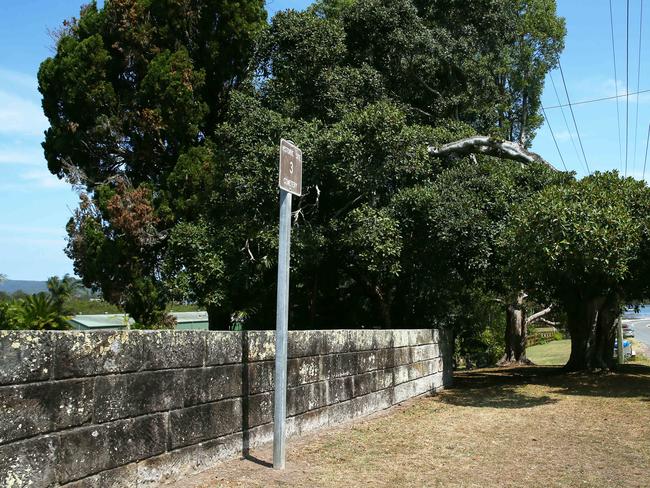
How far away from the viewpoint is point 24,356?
13.2ft

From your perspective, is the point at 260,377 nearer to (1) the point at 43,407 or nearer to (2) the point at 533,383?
(1) the point at 43,407

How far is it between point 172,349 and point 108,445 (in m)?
0.99

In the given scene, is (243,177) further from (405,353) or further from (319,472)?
(319,472)

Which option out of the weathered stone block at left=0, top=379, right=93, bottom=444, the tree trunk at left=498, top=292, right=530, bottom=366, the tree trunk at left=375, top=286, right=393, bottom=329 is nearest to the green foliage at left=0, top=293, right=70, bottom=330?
the weathered stone block at left=0, top=379, right=93, bottom=444

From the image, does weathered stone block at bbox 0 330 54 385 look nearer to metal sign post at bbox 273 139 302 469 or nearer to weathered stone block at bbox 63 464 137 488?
weathered stone block at bbox 63 464 137 488

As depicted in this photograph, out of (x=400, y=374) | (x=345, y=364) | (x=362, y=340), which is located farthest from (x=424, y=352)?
(x=345, y=364)

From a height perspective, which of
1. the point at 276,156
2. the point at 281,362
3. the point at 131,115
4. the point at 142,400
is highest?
the point at 131,115

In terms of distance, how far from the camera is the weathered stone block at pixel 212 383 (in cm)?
560

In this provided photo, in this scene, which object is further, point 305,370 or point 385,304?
point 385,304

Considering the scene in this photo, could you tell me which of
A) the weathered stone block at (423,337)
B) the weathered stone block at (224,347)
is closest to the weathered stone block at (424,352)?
the weathered stone block at (423,337)

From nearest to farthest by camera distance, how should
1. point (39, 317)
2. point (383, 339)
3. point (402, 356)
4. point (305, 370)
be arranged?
point (305, 370)
point (383, 339)
point (39, 317)
point (402, 356)

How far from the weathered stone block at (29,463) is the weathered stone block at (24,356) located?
1.32 feet

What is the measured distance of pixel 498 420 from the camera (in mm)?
9391

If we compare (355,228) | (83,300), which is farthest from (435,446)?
(83,300)
